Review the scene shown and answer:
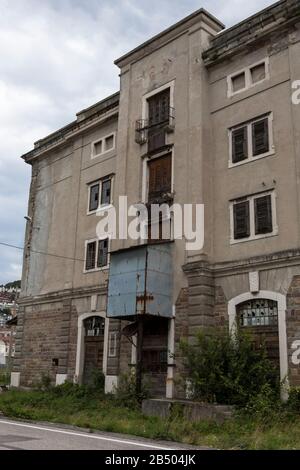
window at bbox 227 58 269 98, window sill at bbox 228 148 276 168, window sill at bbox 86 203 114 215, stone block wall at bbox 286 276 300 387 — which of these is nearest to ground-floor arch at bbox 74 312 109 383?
window sill at bbox 86 203 114 215

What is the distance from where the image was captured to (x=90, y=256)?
23.1 meters

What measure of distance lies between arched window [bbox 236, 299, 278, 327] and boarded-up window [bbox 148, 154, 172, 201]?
547cm

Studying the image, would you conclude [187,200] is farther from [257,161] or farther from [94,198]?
[94,198]

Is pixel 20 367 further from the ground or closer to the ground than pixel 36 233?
closer to the ground

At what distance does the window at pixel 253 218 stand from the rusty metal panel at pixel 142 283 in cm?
261

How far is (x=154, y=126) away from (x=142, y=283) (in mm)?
6881

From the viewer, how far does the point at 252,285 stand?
53.5 ft

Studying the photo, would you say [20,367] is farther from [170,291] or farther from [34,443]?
[34,443]

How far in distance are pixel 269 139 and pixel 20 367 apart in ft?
51.8

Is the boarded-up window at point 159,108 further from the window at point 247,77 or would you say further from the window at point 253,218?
the window at point 253,218

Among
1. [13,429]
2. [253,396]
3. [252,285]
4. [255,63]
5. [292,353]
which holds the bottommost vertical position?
[13,429]

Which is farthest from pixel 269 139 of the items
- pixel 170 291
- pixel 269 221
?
pixel 170 291

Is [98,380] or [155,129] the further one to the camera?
[155,129]

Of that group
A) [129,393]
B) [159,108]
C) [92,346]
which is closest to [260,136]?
[159,108]
